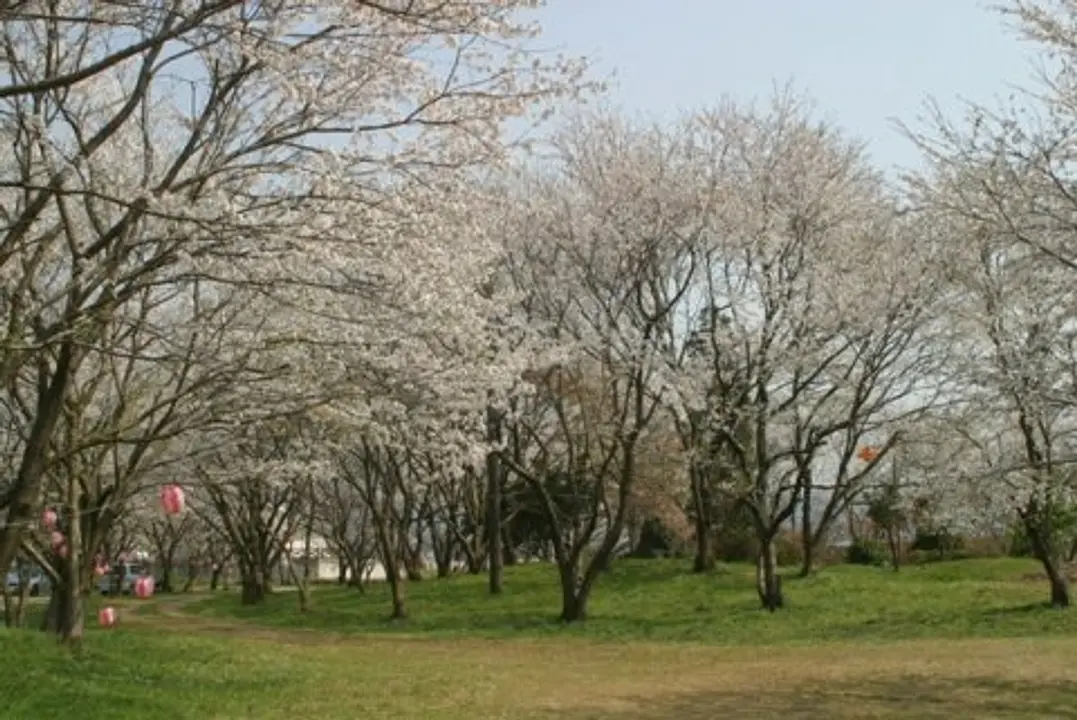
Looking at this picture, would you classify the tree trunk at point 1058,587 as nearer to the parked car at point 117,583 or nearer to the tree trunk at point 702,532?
the tree trunk at point 702,532

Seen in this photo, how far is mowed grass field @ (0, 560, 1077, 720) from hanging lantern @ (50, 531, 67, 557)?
148 cm

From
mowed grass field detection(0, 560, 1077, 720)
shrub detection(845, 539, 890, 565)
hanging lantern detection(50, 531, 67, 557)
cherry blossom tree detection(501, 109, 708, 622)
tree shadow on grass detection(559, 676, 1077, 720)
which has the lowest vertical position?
tree shadow on grass detection(559, 676, 1077, 720)

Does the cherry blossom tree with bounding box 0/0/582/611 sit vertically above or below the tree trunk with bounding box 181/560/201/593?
above

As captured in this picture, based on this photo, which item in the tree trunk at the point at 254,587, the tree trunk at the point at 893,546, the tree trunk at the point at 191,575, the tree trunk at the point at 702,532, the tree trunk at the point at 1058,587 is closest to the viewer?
the tree trunk at the point at 1058,587

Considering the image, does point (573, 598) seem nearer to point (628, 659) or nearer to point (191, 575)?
point (628, 659)

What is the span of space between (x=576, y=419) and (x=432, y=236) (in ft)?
73.6

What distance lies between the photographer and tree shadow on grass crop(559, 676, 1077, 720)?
11336 mm

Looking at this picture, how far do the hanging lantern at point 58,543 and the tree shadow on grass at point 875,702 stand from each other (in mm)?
9633

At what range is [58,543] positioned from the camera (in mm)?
18469

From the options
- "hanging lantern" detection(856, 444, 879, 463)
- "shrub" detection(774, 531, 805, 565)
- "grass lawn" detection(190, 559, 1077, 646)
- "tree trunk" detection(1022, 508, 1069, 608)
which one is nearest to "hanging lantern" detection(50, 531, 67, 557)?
"grass lawn" detection(190, 559, 1077, 646)

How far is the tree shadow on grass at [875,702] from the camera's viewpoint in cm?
1134

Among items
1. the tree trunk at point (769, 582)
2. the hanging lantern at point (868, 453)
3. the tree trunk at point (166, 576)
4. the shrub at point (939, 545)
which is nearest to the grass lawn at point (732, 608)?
the tree trunk at point (769, 582)

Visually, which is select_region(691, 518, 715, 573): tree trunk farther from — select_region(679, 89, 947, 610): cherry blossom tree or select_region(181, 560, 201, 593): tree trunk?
select_region(181, 560, 201, 593): tree trunk

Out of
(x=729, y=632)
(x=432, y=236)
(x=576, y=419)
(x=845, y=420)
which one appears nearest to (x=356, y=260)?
(x=432, y=236)
